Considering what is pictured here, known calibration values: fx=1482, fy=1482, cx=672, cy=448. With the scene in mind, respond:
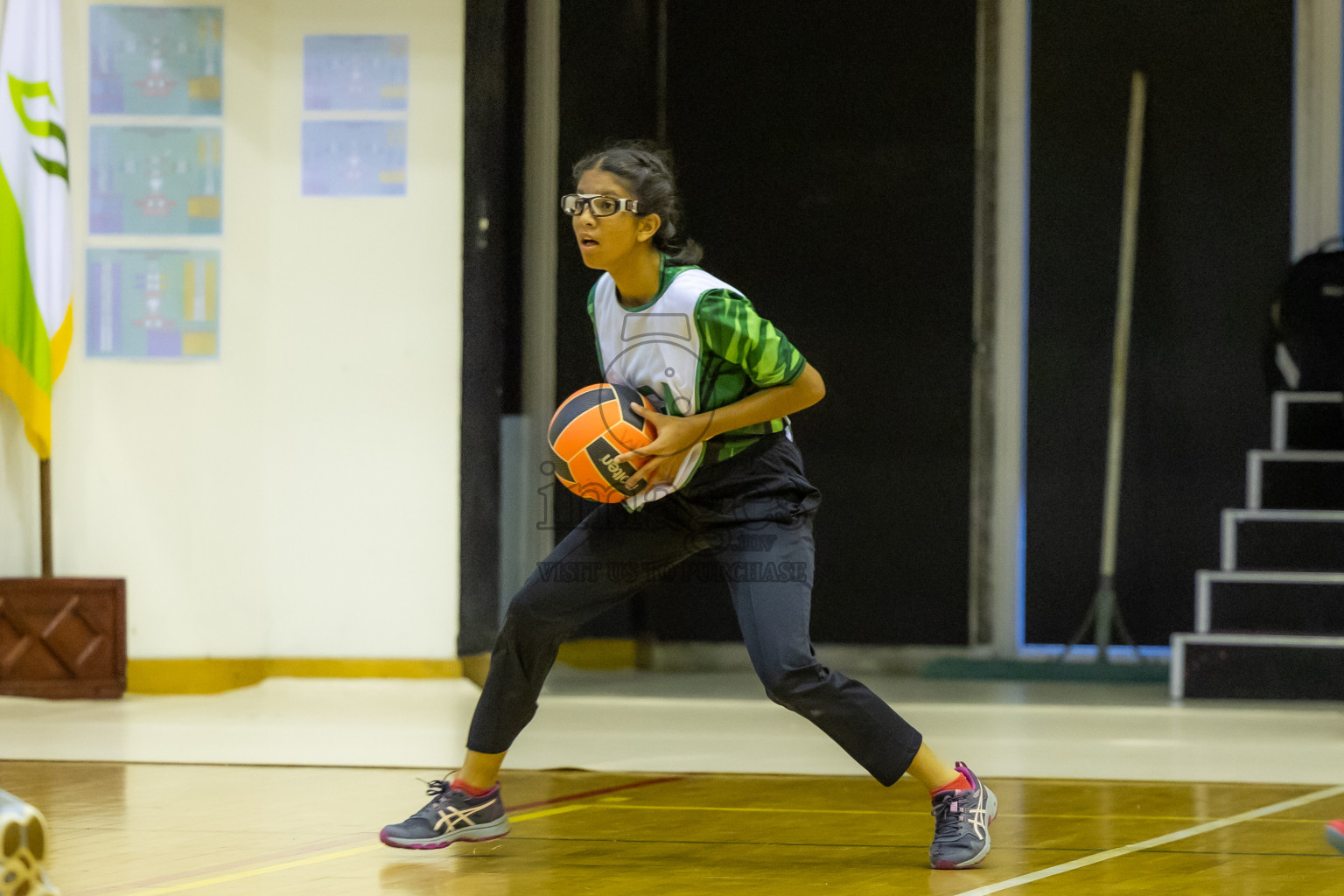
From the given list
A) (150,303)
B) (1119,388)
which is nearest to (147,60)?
(150,303)

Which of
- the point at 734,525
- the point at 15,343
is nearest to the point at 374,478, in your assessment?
the point at 15,343

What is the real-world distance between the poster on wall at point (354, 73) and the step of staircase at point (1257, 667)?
3.63 m

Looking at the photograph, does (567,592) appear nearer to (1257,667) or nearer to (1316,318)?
(1257,667)

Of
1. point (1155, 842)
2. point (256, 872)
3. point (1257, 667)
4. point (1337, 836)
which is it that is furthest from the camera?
point (1257, 667)

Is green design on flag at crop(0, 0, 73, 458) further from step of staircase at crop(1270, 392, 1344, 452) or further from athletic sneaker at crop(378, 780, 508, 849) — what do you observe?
step of staircase at crop(1270, 392, 1344, 452)

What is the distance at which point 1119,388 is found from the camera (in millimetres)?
6164

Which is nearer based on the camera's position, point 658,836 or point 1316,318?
point 658,836

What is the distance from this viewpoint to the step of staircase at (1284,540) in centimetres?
584

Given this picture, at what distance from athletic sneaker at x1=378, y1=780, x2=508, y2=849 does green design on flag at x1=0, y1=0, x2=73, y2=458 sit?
3.02m

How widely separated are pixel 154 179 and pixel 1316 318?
4.57 metres

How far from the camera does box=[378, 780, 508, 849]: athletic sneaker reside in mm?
2965

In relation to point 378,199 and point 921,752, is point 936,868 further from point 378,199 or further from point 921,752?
point 378,199

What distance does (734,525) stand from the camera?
295cm

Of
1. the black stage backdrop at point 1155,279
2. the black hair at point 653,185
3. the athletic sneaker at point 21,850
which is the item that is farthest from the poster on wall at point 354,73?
the athletic sneaker at point 21,850
